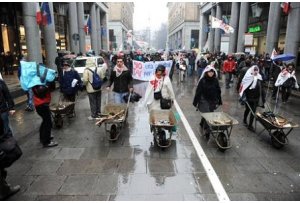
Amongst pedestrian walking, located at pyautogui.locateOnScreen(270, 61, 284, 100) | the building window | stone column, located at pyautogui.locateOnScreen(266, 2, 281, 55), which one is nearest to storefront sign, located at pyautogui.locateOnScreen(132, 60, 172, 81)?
pedestrian walking, located at pyautogui.locateOnScreen(270, 61, 284, 100)

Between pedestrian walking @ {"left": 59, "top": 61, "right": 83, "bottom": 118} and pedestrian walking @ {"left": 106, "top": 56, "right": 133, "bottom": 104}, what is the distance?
128 centimetres

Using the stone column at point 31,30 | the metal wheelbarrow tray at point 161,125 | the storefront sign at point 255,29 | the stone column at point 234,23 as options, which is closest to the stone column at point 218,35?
the storefront sign at point 255,29

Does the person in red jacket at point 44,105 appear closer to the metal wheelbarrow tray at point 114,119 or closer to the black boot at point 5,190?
the metal wheelbarrow tray at point 114,119

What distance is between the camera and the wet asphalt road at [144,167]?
447cm

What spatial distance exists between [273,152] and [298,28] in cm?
1359

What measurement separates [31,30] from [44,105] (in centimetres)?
1221

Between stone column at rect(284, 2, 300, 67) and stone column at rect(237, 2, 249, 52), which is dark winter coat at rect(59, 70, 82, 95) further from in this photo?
stone column at rect(237, 2, 249, 52)

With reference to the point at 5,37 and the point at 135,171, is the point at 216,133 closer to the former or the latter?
the point at 135,171

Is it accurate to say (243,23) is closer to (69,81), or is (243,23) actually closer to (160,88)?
(69,81)

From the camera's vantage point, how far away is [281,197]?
437 cm

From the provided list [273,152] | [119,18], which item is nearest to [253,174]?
[273,152]

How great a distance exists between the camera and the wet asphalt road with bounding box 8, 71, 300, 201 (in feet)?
14.7

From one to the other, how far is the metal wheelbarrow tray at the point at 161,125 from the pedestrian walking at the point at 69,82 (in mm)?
3235

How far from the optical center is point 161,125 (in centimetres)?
602
